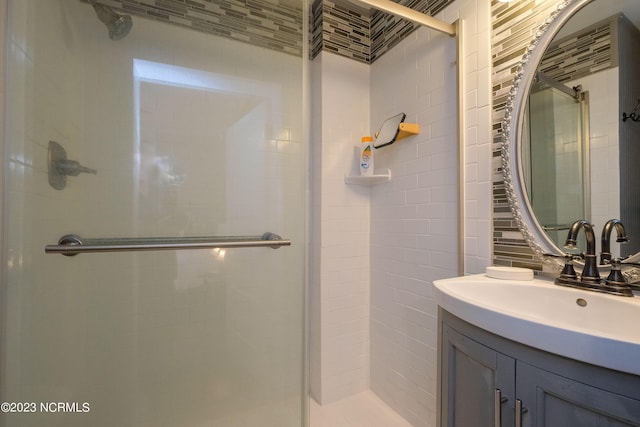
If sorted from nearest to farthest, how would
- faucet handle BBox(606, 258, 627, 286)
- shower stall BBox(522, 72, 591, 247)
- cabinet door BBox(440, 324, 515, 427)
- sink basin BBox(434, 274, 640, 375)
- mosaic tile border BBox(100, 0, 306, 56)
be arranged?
sink basin BBox(434, 274, 640, 375)
cabinet door BBox(440, 324, 515, 427)
faucet handle BBox(606, 258, 627, 286)
shower stall BBox(522, 72, 591, 247)
mosaic tile border BBox(100, 0, 306, 56)

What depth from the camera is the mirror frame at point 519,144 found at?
0.90 meters

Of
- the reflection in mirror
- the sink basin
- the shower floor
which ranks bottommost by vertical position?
the shower floor

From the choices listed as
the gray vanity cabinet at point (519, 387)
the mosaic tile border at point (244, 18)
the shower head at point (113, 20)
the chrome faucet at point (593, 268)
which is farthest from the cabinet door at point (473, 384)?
the shower head at point (113, 20)

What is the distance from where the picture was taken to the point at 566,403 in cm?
53

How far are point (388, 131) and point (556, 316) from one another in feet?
3.57

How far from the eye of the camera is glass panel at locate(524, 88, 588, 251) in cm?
89

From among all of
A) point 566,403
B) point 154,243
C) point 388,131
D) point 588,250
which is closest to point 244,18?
point 388,131

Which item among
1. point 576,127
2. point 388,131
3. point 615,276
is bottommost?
point 615,276

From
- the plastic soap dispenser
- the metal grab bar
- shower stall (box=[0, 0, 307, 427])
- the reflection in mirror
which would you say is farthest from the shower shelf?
the metal grab bar

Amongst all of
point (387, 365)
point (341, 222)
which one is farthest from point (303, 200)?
point (387, 365)

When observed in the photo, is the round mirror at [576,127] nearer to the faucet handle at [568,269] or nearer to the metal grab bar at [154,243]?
the faucet handle at [568,269]

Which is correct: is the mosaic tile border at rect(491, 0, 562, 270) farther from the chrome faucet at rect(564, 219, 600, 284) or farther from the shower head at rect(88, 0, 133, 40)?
the shower head at rect(88, 0, 133, 40)

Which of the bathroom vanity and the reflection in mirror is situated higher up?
the reflection in mirror

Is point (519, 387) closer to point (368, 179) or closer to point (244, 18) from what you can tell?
point (368, 179)
